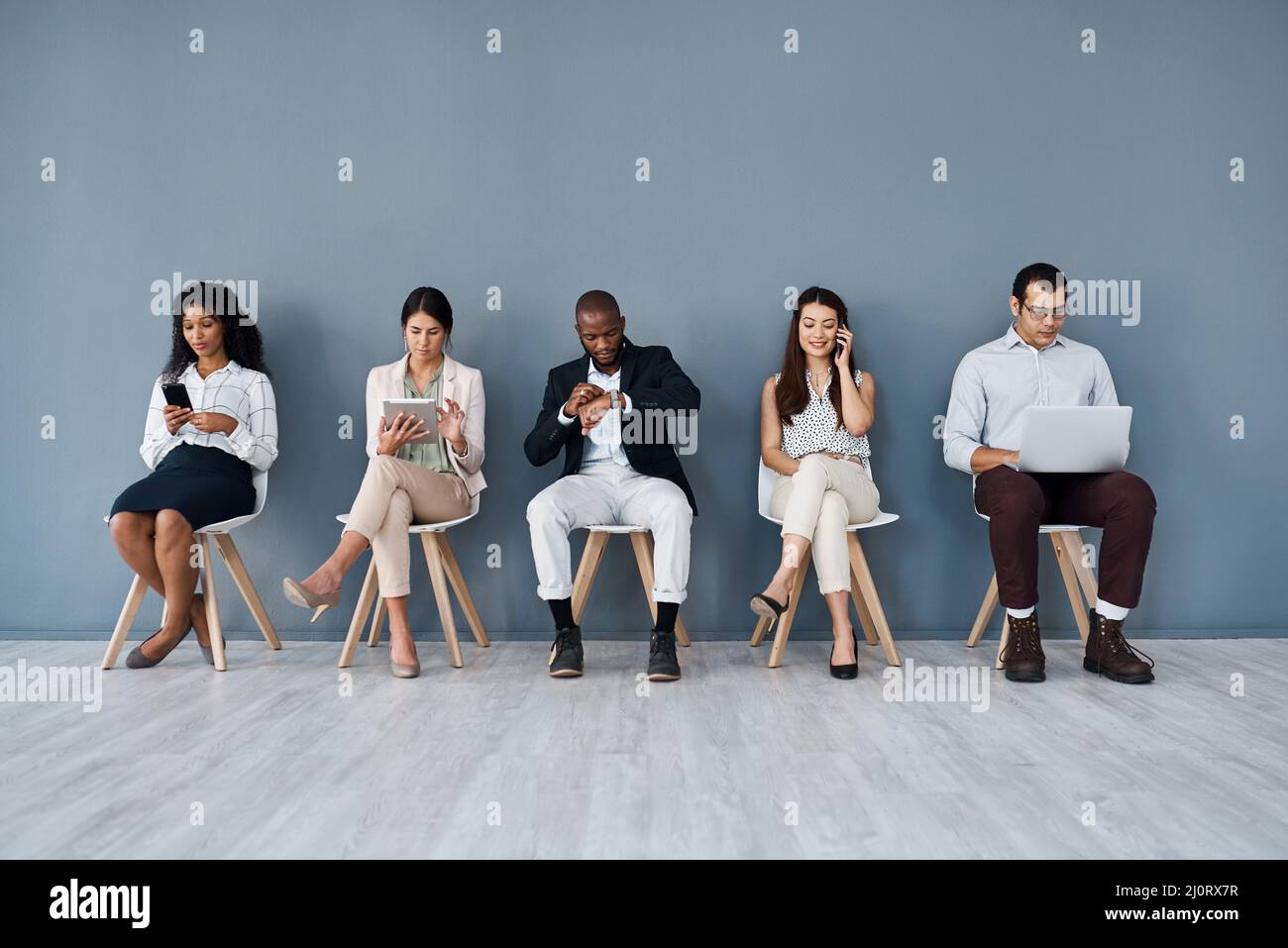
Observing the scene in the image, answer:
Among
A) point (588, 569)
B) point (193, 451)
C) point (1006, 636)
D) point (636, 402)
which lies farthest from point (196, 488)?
point (1006, 636)

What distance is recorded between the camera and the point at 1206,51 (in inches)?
139

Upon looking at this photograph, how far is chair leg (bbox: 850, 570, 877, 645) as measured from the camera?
3.25 m

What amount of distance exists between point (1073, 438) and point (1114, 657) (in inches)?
26.6

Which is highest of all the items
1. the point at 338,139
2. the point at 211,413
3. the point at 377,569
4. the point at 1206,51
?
the point at 1206,51

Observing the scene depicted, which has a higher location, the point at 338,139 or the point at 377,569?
the point at 338,139

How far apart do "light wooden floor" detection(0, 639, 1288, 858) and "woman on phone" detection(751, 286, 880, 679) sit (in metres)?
0.38

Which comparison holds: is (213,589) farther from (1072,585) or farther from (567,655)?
(1072,585)

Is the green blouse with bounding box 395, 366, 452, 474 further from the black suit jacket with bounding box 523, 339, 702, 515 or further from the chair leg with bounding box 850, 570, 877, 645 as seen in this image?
the chair leg with bounding box 850, 570, 877, 645

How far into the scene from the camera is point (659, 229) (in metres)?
3.53

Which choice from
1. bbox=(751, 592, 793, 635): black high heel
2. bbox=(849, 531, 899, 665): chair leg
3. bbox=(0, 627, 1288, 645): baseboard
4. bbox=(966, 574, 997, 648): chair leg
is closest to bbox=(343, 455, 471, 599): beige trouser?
bbox=(0, 627, 1288, 645): baseboard
